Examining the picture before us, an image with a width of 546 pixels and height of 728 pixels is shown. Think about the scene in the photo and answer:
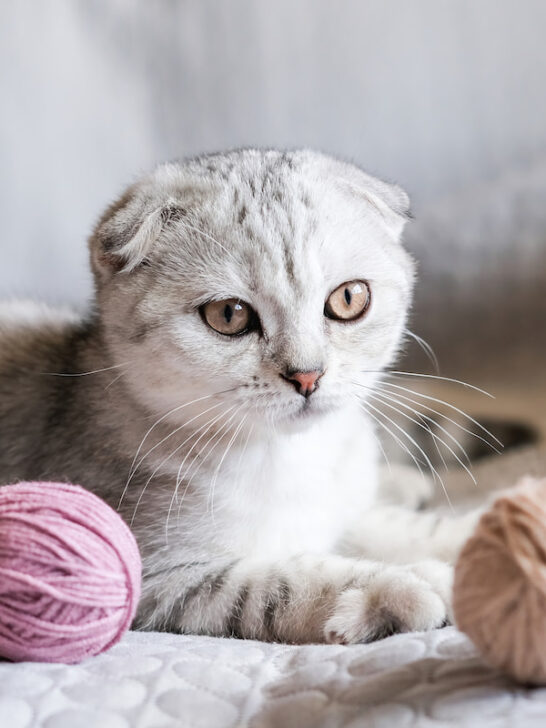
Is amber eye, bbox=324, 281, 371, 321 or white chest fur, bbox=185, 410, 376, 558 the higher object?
amber eye, bbox=324, 281, 371, 321

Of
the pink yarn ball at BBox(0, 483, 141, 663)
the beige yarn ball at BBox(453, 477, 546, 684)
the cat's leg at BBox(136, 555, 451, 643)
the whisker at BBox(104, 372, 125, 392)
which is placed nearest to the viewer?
the beige yarn ball at BBox(453, 477, 546, 684)

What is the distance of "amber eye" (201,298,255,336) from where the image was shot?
3.23 ft

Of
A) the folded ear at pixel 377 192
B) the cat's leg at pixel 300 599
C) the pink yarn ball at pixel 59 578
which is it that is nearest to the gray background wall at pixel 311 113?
the folded ear at pixel 377 192

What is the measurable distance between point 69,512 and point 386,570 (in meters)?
0.35

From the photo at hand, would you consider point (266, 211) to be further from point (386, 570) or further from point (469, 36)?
point (469, 36)

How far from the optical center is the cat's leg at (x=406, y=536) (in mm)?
1172

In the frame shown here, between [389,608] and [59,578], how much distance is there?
1.09 ft

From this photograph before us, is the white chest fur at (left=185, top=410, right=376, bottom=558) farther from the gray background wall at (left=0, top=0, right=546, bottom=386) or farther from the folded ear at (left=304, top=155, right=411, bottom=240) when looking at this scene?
the gray background wall at (left=0, top=0, right=546, bottom=386)

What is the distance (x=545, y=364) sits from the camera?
1701 millimetres

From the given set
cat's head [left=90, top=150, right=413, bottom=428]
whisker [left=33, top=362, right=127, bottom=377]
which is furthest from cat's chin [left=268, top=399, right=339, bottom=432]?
whisker [left=33, top=362, right=127, bottom=377]

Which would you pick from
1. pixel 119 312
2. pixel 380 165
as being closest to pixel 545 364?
pixel 380 165

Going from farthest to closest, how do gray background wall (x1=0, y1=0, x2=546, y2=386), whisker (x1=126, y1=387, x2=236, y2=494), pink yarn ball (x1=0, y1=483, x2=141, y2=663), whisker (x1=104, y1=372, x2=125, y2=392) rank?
1. gray background wall (x1=0, y1=0, x2=546, y2=386)
2. whisker (x1=104, y1=372, x2=125, y2=392)
3. whisker (x1=126, y1=387, x2=236, y2=494)
4. pink yarn ball (x1=0, y1=483, x2=141, y2=663)

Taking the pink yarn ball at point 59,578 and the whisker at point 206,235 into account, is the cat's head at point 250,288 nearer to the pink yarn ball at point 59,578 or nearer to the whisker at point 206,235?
the whisker at point 206,235

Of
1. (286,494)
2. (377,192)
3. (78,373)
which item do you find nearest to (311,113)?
(377,192)
